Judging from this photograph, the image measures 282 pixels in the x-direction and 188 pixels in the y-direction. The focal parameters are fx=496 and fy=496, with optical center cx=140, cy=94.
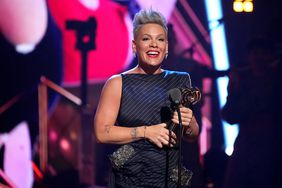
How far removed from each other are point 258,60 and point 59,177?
1.74 m

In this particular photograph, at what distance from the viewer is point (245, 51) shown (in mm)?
3582

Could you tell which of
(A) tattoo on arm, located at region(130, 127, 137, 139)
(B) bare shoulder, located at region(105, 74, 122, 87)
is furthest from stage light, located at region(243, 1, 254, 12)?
(A) tattoo on arm, located at region(130, 127, 137, 139)

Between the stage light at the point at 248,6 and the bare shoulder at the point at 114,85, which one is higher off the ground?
the stage light at the point at 248,6

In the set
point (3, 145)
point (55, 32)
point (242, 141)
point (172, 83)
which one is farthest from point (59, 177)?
point (172, 83)

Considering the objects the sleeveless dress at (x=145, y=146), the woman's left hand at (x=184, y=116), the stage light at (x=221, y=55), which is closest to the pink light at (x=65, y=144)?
the stage light at (x=221, y=55)

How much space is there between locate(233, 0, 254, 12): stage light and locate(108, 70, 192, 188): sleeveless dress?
1.66 meters

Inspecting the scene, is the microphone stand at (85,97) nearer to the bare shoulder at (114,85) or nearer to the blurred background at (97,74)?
the blurred background at (97,74)

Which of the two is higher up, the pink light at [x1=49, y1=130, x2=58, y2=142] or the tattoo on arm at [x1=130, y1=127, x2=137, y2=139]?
the tattoo on arm at [x1=130, y1=127, x2=137, y2=139]

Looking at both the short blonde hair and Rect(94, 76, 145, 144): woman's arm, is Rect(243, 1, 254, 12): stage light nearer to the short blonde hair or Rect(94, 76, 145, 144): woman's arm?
the short blonde hair

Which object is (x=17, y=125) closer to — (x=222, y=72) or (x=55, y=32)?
(x=55, y=32)

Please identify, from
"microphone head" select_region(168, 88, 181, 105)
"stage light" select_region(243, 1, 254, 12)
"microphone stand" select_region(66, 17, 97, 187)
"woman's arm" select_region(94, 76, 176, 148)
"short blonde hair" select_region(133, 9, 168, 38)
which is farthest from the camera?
"microphone stand" select_region(66, 17, 97, 187)

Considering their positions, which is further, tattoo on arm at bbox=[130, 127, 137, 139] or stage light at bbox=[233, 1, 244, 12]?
stage light at bbox=[233, 1, 244, 12]

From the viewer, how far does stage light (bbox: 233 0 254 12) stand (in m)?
3.57

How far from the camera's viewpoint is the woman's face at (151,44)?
81.5 inches
